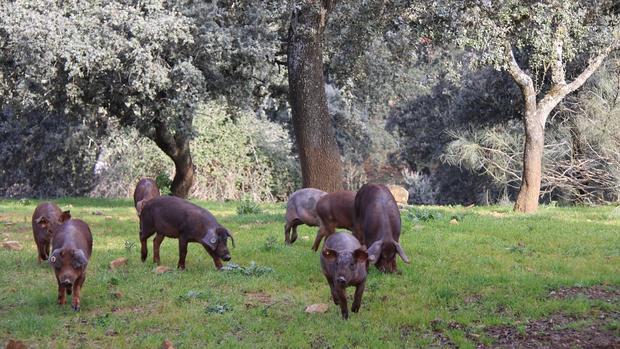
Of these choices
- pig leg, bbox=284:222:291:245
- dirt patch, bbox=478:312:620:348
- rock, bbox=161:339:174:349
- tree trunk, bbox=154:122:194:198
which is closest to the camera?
rock, bbox=161:339:174:349

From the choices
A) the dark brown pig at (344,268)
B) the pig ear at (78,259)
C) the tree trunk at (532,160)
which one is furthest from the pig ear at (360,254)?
the tree trunk at (532,160)

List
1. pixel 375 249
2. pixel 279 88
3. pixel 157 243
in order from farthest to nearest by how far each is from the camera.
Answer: pixel 279 88 → pixel 157 243 → pixel 375 249

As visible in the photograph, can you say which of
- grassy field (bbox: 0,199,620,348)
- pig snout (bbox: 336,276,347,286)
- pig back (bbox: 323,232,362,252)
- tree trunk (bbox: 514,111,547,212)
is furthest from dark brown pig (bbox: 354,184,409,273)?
tree trunk (bbox: 514,111,547,212)

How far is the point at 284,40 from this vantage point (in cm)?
2250

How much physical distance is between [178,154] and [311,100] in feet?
30.7

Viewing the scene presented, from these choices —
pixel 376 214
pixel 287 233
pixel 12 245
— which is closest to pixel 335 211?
pixel 376 214

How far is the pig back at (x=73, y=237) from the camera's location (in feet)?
32.2

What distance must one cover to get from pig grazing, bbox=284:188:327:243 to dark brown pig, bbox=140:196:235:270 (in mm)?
2171

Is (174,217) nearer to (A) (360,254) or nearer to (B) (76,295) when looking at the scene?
(B) (76,295)

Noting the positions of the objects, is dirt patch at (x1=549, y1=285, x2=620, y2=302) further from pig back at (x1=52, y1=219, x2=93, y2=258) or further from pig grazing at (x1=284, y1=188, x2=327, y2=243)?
pig back at (x1=52, y1=219, x2=93, y2=258)

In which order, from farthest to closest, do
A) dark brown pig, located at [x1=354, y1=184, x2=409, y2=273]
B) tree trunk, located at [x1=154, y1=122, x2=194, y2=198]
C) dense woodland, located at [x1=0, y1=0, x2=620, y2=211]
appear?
tree trunk, located at [x1=154, y1=122, x2=194, y2=198] < dense woodland, located at [x1=0, y1=0, x2=620, y2=211] < dark brown pig, located at [x1=354, y1=184, x2=409, y2=273]

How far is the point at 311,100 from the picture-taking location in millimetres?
17469

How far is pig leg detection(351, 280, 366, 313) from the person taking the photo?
29.9 ft

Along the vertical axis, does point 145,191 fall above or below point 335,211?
above
